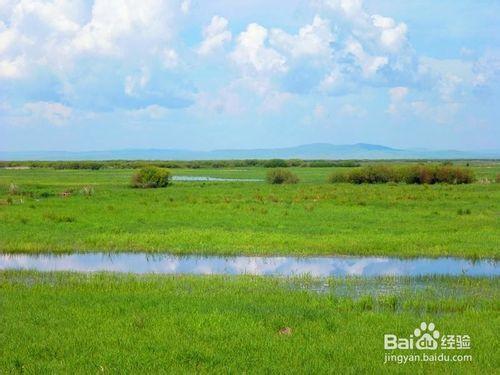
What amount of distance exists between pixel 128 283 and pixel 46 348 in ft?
15.8

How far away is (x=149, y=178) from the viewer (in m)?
52.0

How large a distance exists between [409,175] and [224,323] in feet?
166

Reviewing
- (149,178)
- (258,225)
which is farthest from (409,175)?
(258,225)

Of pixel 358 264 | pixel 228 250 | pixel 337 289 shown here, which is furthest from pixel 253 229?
pixel 337 289

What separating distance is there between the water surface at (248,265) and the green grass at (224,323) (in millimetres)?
2316

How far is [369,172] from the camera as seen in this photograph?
196 feet

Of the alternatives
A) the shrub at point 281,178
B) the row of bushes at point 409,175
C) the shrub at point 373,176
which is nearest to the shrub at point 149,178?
the shrub at point 281,178

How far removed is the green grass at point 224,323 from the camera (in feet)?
28.2

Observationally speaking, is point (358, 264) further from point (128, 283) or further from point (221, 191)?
point (221, 191)
